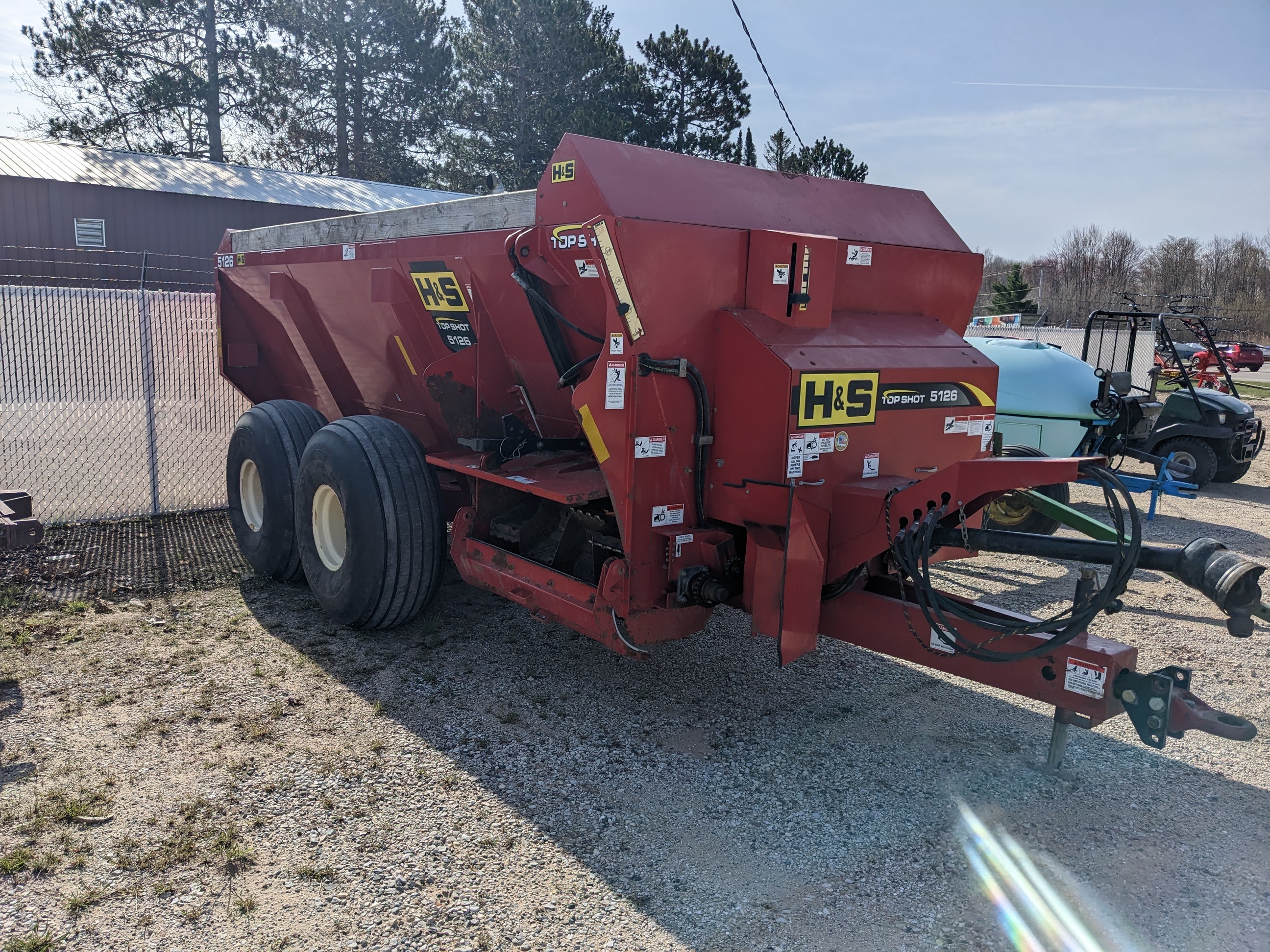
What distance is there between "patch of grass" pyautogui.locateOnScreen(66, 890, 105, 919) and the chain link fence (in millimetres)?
5541

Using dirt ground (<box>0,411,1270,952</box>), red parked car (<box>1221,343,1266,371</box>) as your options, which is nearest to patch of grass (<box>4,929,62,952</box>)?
dirt ground (<box>0,411,1270,952</box>)

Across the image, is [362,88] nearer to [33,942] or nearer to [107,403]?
[107,403]

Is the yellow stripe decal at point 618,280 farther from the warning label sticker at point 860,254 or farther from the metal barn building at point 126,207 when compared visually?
the metal barn building at point 126,207

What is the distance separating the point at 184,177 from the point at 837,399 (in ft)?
65.7

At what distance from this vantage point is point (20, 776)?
3652 millimetres

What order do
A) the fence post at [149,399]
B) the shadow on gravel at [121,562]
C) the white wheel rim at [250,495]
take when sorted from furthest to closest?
the fence post at [149,399] < the white wheel rim at [250,495] < the shadow on gravel at [121,562]

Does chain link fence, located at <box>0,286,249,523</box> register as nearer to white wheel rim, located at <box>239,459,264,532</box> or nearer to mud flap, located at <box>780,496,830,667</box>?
white wheel rim, located at <box>239,459,264,532</box>

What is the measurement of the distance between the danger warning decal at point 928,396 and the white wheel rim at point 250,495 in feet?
14.5

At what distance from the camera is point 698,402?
387 centimetres

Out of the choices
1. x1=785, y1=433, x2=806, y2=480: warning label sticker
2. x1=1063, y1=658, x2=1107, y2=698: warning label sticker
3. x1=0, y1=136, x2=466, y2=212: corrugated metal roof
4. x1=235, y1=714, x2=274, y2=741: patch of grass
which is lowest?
x1=235, y1=714, x2=274, y2=741: patch of grass

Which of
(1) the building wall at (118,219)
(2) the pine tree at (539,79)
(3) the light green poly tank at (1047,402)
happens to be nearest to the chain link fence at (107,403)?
(3) the light green poly tank at (1047,402)

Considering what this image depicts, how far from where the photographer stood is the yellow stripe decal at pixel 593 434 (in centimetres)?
377

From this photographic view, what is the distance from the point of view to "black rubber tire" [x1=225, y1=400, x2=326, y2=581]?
601cm

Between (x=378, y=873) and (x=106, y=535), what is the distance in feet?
17.8
